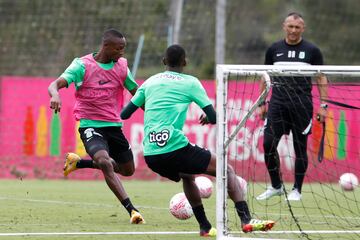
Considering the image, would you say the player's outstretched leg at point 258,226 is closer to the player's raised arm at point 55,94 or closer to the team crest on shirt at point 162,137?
the team crest on shirt at point 162,137

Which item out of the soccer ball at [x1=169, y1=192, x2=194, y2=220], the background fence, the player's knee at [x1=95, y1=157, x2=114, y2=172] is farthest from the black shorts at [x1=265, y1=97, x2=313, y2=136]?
the background fence

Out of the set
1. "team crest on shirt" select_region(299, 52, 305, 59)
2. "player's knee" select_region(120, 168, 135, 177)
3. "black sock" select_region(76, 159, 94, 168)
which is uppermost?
"team crest on shirt" select_region(299, 52, 305, 59)

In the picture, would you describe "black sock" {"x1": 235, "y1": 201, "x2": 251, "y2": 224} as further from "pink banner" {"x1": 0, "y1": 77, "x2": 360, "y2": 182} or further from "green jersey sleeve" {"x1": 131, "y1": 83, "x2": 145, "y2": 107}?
"pink banner" {"x1": 0, "y1": 77, "x2": 360, "y2": 182}

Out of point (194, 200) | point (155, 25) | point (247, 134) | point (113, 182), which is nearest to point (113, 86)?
point (113, 182)

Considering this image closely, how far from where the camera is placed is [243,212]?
8.45 m

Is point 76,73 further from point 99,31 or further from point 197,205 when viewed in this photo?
point 99,31

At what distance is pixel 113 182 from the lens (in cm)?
988

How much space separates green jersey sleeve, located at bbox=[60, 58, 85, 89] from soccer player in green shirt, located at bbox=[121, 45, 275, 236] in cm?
141

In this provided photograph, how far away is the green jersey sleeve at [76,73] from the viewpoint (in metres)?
10.0

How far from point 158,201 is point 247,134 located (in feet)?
19.6

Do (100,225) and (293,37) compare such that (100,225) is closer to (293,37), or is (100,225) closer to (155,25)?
(293,37)

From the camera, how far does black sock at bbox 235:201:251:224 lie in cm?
840

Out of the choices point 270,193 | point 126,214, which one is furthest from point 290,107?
point 126,214

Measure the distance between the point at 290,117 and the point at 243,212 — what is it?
4.43 m
